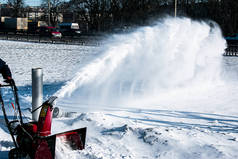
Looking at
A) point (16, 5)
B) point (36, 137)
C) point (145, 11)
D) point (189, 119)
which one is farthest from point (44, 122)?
point (16, 5)

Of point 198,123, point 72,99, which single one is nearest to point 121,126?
point 198,123

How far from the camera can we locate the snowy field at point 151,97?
475 cm

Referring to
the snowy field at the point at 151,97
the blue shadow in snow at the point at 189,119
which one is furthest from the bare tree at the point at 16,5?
the blue shadow in snow at the point at 189,119

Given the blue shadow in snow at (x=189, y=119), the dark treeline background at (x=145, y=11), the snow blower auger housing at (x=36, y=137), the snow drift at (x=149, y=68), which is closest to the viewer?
the snow blower auger housing at (x=36, y=137)

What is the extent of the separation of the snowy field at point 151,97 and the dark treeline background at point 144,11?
3208 centimetres

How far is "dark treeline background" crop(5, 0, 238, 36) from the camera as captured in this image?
45.0 meters

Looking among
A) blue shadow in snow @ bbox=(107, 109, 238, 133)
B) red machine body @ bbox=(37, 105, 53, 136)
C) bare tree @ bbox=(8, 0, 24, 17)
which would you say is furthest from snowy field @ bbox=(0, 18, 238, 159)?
bare tree @ bbox=(8, 0, 24, 17)

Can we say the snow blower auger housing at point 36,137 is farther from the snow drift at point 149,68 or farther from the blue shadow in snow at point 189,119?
the snow drift at point 149,68

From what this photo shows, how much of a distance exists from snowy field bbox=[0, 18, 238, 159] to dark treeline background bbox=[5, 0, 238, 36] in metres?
32.1

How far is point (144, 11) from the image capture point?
51.9 meters

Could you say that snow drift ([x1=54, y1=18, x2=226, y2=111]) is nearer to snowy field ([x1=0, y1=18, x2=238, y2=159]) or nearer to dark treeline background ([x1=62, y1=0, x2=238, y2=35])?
snowy field ([x1=0, y1=18, x2=238, y2=159])

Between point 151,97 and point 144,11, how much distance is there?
45.2m

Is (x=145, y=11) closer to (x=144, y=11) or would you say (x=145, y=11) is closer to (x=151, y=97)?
(x=144, y=11)

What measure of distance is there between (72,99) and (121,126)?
2.99m
